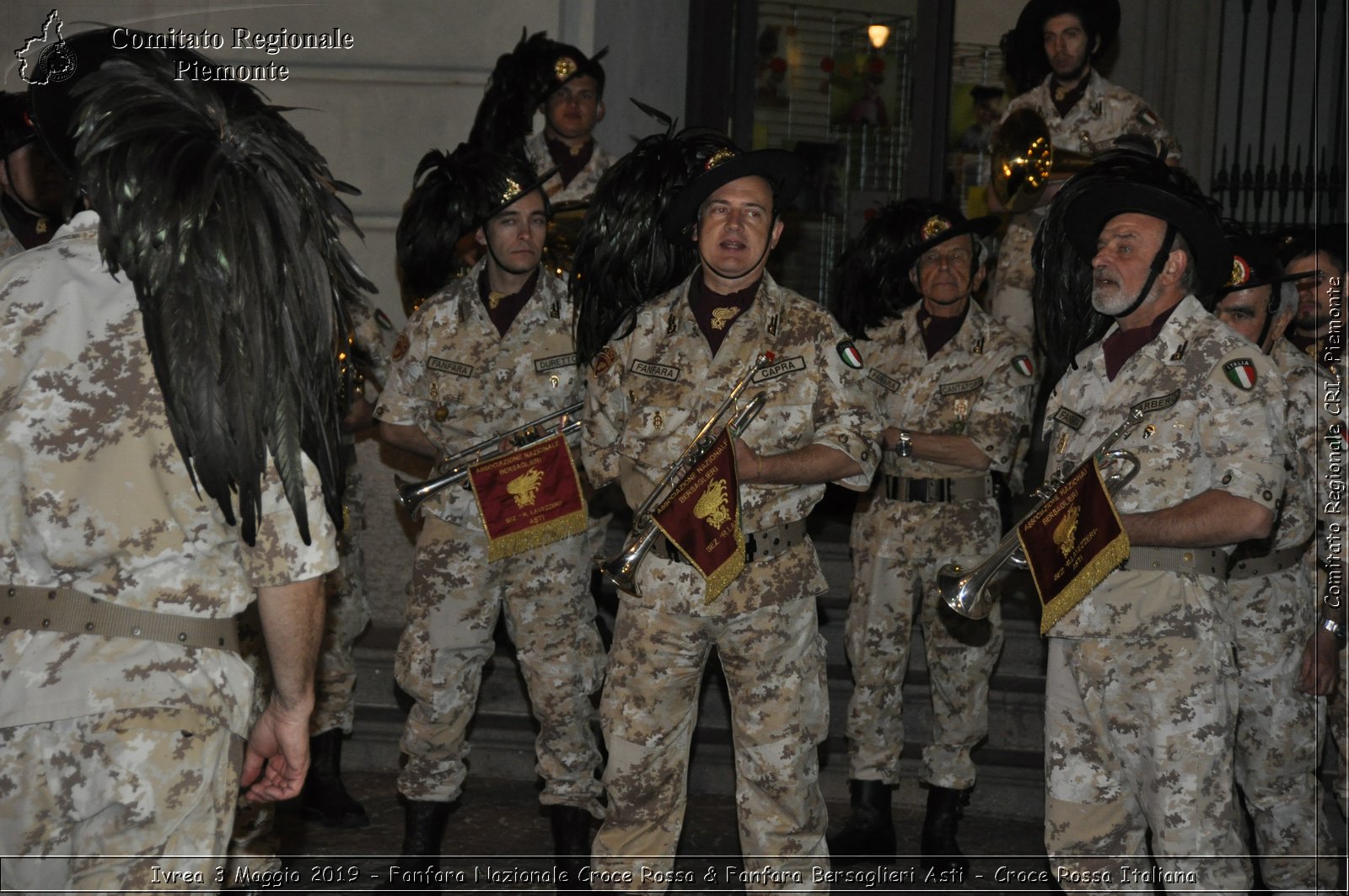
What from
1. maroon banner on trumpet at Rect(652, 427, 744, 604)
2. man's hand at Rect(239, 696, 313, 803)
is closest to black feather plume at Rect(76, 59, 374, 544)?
man's hand at Rect(239, 696, 313, 803)

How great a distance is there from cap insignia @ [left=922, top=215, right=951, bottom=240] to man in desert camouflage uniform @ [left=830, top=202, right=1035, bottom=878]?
0.09 metres

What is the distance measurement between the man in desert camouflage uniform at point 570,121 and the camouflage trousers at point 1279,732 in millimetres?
4214

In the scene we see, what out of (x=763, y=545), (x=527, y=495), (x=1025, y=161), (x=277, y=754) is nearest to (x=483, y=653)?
(x=527, y=495)

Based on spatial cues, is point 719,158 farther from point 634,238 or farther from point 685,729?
point 685,729

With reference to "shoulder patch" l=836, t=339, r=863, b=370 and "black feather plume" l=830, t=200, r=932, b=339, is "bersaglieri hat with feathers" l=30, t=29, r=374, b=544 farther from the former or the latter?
"black feather plume" l=830, t=200, r=932, b=339

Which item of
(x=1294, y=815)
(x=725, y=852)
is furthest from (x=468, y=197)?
(x=1294, y=815)

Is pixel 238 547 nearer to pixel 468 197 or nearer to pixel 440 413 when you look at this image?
pixel 440 413

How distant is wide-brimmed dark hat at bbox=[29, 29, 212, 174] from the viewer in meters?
3.02

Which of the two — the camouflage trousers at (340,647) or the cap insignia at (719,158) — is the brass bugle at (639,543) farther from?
the camouflage trousers at (340,647)

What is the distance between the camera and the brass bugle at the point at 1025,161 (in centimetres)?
742

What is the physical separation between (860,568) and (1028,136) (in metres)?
2.90

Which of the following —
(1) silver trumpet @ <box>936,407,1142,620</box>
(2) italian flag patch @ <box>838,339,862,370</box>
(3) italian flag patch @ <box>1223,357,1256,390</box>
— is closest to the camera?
(3) italian flag patch @ <box>1223,357,1256,390</box>

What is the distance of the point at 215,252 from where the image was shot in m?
2.85

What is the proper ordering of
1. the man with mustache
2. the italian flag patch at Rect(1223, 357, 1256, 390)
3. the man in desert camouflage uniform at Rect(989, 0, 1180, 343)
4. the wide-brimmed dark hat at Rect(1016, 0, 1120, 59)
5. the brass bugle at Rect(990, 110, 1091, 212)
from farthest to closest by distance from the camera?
the wide-brimmed dark hat at Rect(1016, 0, 1120, 59) → the man in desert camouflage uniform at Rect(989, 0, 1180, 343) → the brass bugle at Rect(990, 110, 1091, 212) → the man with mustache → the italian flag patch at Rect(1223, 357, 1256, 390)
